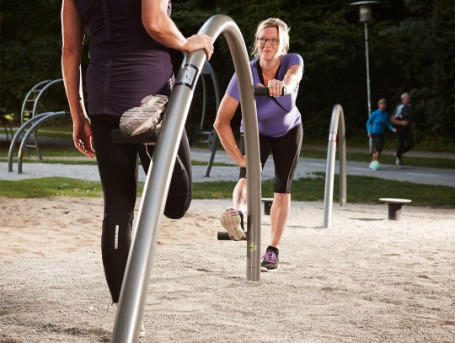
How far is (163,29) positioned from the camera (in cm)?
321

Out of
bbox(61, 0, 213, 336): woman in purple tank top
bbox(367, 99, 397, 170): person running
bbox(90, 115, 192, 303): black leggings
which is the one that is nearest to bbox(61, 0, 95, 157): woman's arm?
bbox(61, 0, 213, 336): woman in purple tank top

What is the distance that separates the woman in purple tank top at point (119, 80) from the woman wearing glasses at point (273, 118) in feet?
5.60

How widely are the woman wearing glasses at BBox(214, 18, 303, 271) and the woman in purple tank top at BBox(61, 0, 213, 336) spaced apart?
5.60ft

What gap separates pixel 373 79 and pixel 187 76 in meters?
30.9

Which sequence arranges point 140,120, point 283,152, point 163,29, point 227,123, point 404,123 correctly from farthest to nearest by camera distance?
point 404,123, point 283,152, point 227,123, point 163,29, point 140,120

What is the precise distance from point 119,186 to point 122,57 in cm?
54

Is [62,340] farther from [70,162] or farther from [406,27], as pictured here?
[406,27]

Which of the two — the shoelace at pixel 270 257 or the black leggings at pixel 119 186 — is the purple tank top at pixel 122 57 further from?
the shoelace at pixel 270 257

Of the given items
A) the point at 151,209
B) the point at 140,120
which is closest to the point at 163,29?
the point at 140,120

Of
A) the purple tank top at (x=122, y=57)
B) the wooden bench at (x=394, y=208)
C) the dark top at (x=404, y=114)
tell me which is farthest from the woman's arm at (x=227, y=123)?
the dark top at (x=404, y=114)

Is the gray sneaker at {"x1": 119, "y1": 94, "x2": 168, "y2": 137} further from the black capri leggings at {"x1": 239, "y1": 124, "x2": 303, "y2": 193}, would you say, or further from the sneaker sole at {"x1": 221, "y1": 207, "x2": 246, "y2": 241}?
the black capri leggings at {"x1": 239, "y1": 124, "x2": 303, "y2": 193}

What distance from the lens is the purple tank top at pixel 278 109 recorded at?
5473 millimetres

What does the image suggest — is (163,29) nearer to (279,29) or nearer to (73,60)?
(73,60)

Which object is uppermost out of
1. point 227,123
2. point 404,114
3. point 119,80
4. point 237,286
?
point 119,80
